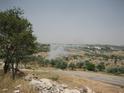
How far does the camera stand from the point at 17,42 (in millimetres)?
19641

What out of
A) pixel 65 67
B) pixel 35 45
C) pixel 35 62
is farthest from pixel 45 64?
pixel 35 45

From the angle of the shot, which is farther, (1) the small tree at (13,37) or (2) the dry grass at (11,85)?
(1) the small tree at (13,37)

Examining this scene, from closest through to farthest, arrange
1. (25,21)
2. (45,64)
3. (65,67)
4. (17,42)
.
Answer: (17,42)
(25,21)
(65,67)
(45,64)

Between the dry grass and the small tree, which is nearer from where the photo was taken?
the dry grass

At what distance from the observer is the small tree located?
2000cm

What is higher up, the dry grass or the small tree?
the small tree

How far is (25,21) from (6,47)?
→ 396 cm

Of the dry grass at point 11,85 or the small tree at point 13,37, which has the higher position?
the small tree at point 13,37

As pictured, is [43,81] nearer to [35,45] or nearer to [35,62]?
[35,45]

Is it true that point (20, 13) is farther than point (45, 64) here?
No

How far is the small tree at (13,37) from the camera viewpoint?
20000mm

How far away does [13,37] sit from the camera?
65.2 ft

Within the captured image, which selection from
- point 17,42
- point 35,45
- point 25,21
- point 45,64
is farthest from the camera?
point 45,64

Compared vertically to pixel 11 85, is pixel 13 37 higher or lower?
higher
